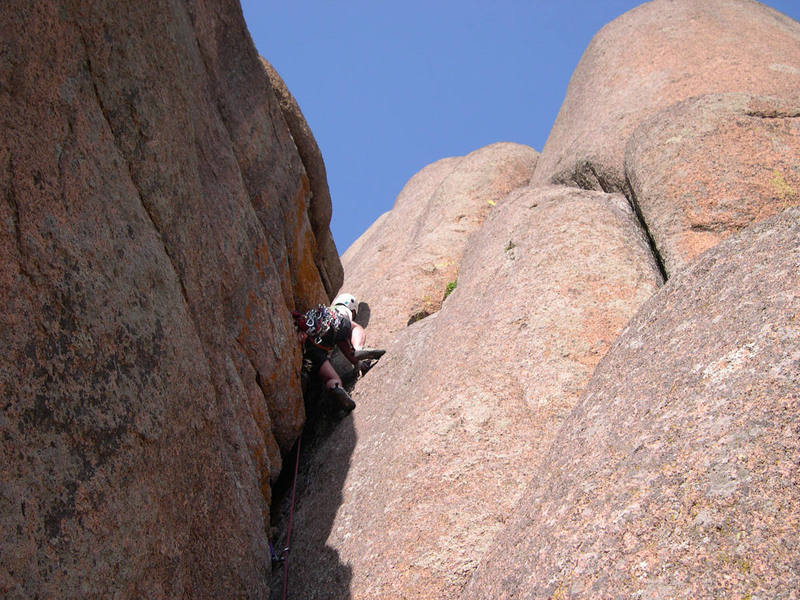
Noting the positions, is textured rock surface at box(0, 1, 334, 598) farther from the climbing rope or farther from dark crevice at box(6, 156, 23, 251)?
the climbing rope

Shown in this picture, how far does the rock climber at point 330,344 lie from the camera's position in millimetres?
11155

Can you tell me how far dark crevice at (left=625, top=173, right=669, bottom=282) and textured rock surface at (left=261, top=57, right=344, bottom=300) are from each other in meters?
5.92

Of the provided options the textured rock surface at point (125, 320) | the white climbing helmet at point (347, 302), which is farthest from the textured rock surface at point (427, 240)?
the textured rock surface at point (125, 320)

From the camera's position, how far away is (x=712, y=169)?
10.3 m

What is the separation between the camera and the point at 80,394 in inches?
193

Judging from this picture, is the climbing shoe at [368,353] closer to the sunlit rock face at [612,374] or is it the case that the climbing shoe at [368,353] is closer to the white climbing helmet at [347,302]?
the sunlit rock face at [612,374]

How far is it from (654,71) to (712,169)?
4.89 m

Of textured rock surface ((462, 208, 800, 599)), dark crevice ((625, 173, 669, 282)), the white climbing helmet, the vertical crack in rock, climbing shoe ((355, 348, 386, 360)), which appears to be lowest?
climbing shoe ((355, 348, 386, 360))

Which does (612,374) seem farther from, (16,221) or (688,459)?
(16,221)

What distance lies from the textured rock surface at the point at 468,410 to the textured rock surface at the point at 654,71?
98.3 inches

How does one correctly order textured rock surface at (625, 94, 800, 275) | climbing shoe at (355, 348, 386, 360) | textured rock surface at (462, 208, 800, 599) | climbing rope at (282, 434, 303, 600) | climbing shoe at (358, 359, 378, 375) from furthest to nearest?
climbing shoe at (355, 348, 386, 360) → climbing shoe at (358, 359, 378, 375) → textured rock surface at (625, 94, 800, 275) → climbing rope at (282, 434, 303, 600) → textured rock surface at (462, 208, 800, 599)

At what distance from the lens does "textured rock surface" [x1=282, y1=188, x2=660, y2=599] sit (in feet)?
23.4

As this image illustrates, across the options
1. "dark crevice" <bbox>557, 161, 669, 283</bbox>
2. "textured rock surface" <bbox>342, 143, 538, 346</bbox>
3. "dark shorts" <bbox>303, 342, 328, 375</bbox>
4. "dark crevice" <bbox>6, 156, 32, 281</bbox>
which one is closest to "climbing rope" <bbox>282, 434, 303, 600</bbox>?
"dark shorts" <bbox>303, 342, 328, 375</bbox>

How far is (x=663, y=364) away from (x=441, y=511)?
2871mm
